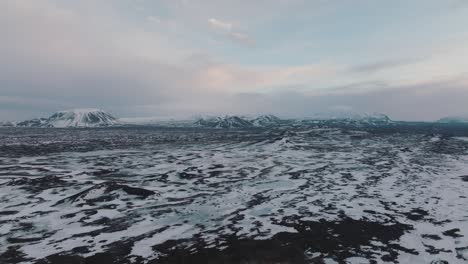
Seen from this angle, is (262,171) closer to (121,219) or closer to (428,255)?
(121,219)

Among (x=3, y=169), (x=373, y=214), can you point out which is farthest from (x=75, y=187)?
(x=373, y=214)

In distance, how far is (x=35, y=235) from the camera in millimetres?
16344

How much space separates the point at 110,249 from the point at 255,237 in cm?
558

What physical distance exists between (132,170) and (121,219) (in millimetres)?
17300

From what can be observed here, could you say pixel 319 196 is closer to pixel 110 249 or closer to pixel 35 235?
pixel 110 249

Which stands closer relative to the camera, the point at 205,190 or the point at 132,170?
the point at 205,190

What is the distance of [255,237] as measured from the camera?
1587cm

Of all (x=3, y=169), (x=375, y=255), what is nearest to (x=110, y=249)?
(x=375, y=255)

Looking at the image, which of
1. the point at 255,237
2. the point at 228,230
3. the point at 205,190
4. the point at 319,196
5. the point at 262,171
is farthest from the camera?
the point at 262,171

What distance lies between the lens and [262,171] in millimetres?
34688

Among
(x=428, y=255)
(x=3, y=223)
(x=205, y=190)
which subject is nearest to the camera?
(x=428, y=255)

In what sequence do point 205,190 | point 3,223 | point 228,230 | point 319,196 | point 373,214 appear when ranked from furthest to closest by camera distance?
point 205,190 → point 319,196 → point 373,214 → point 3,223 → point 228,230

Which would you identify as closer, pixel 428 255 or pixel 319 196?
pixel 428 255

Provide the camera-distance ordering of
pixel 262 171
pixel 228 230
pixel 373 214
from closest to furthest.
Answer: pixel 228 230
pixel 373 214
pixel 262 171
